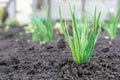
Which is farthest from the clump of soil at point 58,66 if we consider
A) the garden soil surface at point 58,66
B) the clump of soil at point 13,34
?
the clump of soil at point 13,34

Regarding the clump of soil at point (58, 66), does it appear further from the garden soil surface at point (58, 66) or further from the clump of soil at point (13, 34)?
the clump of soil at point (13, 34)

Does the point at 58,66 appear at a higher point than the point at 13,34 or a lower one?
higher

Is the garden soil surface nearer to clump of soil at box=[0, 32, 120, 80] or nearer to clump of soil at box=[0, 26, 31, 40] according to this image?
clump of soil at box=[0, 32, 120, 80]

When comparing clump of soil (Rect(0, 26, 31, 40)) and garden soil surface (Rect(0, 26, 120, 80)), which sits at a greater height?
garden soil surface (Rect(0, 26, 120, 80))

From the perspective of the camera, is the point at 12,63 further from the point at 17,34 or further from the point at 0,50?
the point at 17,34

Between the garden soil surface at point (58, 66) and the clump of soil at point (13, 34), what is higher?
the garden soil surface at point (58, 66)

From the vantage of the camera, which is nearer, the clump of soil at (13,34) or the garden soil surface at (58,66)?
the garden soil surface at (58,66)

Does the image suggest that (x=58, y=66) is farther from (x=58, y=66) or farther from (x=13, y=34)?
(x=13, y=34)

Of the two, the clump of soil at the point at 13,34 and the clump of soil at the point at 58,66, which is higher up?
the clump of soil at the point at 58,66

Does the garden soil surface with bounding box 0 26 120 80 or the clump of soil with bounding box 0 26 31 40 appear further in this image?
the clump of soil with bounding box 0 26 31 40

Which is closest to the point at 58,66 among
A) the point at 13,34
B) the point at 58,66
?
the point at 58,66

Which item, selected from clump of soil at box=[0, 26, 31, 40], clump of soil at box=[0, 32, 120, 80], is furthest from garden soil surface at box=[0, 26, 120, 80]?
clump of soil at box=[0, 26, 31, 40]

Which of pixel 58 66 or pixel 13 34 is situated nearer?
pixel 58 66
